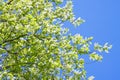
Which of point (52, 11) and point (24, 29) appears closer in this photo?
point (24, 29)

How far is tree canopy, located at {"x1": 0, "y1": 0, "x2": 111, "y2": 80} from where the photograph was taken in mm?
22047

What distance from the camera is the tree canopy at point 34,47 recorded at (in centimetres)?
2205

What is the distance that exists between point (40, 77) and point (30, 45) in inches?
80.1

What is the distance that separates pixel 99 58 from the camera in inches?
953

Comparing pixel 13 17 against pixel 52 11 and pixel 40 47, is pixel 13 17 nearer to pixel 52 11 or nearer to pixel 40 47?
pixel 40 47

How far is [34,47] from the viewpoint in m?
22.2

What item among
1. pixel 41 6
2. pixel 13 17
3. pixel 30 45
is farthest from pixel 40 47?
pixel 41 6

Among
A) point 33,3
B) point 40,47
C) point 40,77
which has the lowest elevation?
point 40,77

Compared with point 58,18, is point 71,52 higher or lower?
lower

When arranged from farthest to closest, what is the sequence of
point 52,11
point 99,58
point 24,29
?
point 52,11 < point 99,58 < point 24,29

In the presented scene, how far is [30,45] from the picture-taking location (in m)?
22.7

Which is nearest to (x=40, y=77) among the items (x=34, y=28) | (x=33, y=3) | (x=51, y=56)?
(x=51, y=56)

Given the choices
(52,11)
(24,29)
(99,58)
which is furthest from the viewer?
(52,11)

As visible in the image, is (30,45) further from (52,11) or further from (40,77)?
(52,11)
